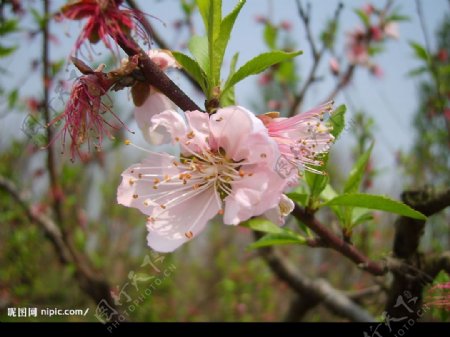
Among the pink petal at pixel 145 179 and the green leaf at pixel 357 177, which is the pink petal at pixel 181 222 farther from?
the green leaf at pixel 357 177

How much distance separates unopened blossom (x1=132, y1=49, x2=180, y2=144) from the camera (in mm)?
889

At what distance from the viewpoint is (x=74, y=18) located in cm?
83

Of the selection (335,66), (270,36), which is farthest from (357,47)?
(270,36)

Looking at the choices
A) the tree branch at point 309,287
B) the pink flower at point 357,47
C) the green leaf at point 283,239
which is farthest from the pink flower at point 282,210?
the pink flower at point 357,47

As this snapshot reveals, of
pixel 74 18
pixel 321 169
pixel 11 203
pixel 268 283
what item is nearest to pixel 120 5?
pixel 74 18

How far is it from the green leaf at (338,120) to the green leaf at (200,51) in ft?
1.17

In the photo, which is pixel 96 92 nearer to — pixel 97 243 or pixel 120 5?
pixel 120 5

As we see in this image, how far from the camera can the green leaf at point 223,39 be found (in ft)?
2.61

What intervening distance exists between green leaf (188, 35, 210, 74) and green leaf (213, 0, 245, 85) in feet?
0.10

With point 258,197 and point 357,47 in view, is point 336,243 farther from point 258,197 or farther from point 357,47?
point 357,47

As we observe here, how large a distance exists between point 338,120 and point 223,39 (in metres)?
0.37

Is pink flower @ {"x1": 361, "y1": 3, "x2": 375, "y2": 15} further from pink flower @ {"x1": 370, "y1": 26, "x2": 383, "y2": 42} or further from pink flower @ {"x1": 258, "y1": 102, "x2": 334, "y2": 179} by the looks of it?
pink flower @ {"x1": 258, "y1": 102, "x2": 334, "y2": 179}

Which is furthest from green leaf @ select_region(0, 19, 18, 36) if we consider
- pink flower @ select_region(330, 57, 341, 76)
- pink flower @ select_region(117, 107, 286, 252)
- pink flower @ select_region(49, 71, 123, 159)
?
pink flower @ select_region(330, 57, 341, 76)
